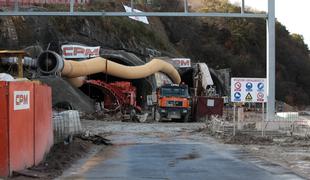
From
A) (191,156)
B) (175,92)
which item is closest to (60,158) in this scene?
(191,156)

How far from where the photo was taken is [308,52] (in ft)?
493

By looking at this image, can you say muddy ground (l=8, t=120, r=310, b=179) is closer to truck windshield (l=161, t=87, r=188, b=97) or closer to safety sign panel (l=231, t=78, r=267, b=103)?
safety sign panel (l=231, t=78, r=267, b=103)

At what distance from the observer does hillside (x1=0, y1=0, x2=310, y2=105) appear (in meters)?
63.3

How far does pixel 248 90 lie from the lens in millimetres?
29953

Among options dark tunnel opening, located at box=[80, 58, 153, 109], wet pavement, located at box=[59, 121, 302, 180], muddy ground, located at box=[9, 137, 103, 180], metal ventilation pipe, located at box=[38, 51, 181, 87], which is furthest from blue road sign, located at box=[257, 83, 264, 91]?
dark tunnel opening, located at box=[80, 58, 153, 109]

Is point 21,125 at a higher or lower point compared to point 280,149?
higher

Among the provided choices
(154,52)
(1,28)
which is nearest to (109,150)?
(1,28)

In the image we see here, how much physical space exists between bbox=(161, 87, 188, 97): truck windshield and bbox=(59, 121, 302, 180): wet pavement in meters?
21.6

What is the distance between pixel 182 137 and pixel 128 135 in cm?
306

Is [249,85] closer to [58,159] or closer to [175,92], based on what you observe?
[58,159]

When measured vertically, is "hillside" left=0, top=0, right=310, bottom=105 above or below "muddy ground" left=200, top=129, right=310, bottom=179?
above

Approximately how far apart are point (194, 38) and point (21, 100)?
9697 cm

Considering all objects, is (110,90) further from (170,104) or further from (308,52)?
(308,52)

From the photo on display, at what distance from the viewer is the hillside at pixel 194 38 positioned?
208 feet
